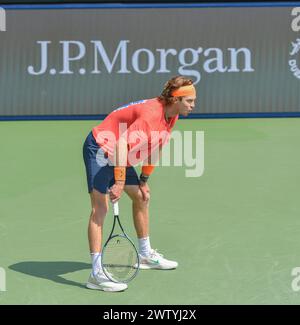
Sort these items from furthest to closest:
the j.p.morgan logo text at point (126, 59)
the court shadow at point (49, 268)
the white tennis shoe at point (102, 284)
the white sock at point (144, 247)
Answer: the j.p.morgan logo text at point (126, 59)
the white sock at point (144, 247)
the court shadow at point (49, 268)
the white tennis shoe at point (102, 284)

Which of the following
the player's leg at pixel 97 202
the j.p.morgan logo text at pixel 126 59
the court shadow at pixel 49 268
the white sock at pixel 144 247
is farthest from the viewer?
the j.p.morgan logo text at pixel 126 59

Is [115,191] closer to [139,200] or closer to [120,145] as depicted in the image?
[120,145]

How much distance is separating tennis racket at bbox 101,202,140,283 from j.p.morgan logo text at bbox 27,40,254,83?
779cm

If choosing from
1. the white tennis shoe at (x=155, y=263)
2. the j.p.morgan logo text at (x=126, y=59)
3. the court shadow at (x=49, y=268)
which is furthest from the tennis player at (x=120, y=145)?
the j.p.morgan logo text at (x=126, y=59)

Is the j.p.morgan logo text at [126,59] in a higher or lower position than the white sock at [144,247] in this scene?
higher

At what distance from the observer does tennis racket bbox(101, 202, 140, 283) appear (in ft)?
22.3

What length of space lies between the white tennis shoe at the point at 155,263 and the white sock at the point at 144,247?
0.12ft

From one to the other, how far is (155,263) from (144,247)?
20cm

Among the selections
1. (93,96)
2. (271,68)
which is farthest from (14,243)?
(271,68)

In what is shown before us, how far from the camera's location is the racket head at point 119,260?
22.3ft

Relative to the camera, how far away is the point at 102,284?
6691 mm

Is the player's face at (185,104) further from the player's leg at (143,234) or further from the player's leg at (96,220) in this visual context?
the player's leg at (96,220)

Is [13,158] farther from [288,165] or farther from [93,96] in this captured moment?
[288,165]

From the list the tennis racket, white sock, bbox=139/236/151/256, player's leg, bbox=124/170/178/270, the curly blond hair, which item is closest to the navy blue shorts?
the tennis racket
